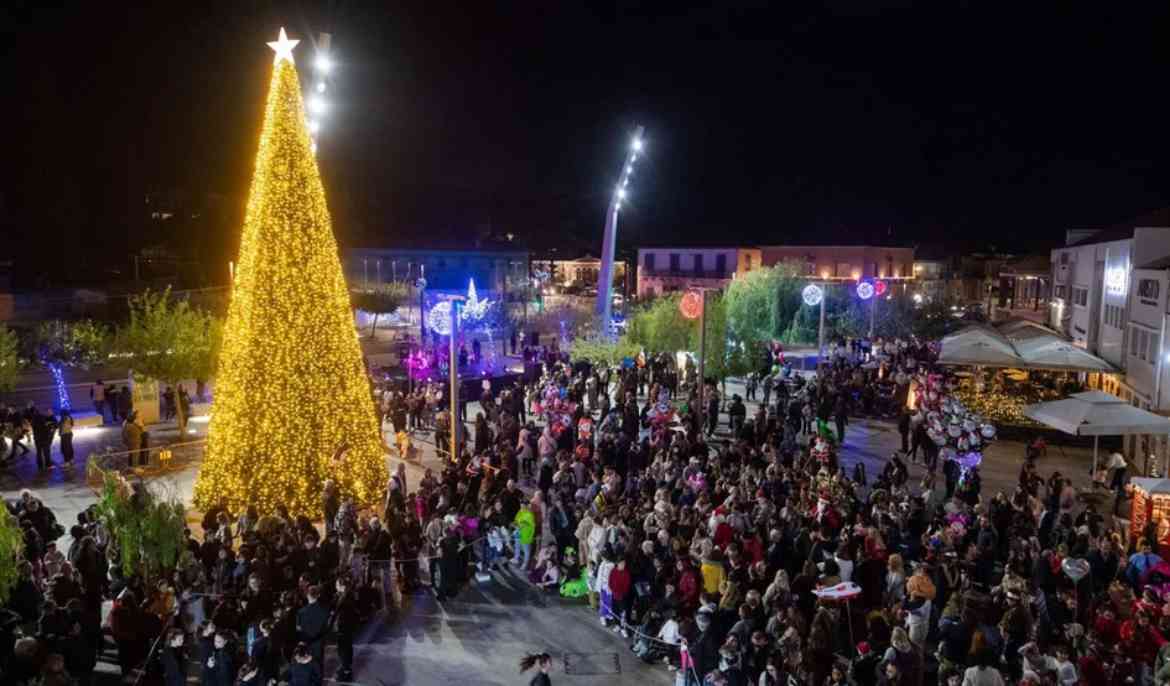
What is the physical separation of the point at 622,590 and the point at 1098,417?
11108 millimetres

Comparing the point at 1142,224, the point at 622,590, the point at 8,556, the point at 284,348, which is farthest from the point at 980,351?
the point at 8,556

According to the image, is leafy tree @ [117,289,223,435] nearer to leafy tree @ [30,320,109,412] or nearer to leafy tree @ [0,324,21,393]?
leafy tree @ [0,324,21,393]

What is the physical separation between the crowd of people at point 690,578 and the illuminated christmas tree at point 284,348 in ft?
2.27

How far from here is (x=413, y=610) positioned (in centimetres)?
1143

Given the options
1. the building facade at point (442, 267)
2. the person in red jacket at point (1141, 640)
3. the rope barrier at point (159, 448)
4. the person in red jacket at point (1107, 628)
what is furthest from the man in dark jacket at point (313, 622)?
the building facade at point (442, 267)

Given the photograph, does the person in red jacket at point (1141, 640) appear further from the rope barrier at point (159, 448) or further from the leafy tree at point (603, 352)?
the leafy tree at point (603, 352)

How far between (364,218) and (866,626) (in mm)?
79529

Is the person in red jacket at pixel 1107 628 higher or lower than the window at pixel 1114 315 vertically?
lower

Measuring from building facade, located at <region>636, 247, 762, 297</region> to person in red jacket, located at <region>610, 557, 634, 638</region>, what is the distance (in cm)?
5691

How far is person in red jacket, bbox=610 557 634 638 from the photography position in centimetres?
1047

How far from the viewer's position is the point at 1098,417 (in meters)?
16.2

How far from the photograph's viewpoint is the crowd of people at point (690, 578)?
8.52 m

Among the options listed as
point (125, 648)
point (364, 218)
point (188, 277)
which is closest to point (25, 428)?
point (125, 648)

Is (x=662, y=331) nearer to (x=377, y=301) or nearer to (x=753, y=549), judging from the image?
(x=753, y=549)
